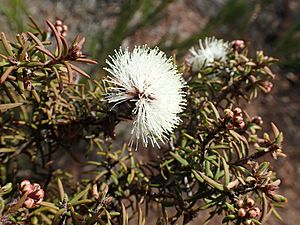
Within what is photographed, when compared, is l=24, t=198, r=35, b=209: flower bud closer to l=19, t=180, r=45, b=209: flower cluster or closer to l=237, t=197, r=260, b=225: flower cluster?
l=19, t=180, r=45, b=209: flower cluster

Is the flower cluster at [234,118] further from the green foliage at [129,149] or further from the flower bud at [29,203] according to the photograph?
the flower bud at [29,203]

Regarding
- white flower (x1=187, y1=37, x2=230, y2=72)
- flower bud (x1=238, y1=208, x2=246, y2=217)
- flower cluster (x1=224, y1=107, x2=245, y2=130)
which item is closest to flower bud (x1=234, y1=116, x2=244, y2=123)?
flower cluster (x1=224, y1=107, x2=245, y2=130)

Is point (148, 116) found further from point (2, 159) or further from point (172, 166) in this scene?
point (2, 159)

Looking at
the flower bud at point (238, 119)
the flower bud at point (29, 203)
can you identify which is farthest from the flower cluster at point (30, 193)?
the flower bud at point (238, 119)

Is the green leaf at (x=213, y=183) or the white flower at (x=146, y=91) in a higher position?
the white flower at (x=146, y=91)

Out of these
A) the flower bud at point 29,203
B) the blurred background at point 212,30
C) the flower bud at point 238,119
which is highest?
the blurred background at point 212,30

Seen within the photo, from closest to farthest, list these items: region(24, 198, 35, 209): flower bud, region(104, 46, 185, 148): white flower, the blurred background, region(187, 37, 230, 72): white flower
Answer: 1. region(24, 198, 35, 209): flower bud
2. region(104, 46, 185, 148): white flower
3. region(187, 37, 230, 72): white flower
4. the blurred background

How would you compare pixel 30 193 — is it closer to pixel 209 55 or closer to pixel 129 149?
pixel 129 149
